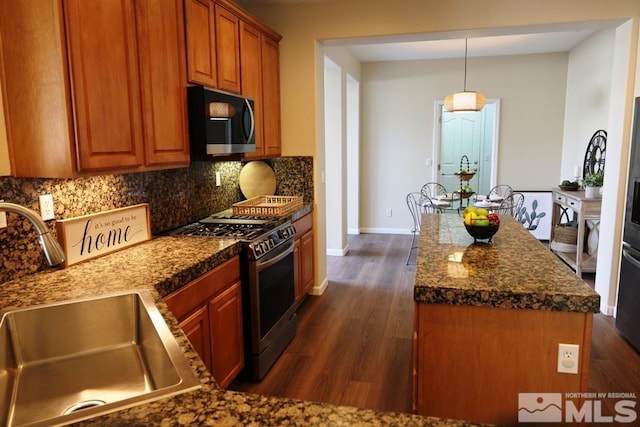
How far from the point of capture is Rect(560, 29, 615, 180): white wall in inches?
195

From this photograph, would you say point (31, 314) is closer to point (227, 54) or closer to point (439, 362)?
point (439, 362)

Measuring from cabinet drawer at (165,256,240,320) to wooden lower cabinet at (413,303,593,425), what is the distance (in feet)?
3.36

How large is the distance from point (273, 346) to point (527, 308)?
175 cm

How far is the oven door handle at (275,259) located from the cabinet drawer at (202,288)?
145 mm

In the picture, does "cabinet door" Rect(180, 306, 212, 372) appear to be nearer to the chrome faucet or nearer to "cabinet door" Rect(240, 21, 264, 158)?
the chrome faucet

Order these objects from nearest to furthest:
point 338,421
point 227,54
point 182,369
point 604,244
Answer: point 338,421, point 182,369, point 227,54, point 604,244

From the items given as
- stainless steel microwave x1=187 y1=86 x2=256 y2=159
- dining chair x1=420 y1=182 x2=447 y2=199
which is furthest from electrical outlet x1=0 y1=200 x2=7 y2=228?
dining chair x1=420 y1=182 x2=447 y2=199

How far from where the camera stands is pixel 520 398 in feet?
5.52

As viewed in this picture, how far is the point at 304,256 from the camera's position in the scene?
3855 mm

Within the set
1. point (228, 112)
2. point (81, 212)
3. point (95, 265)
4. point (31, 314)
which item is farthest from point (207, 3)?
point (31, 314)

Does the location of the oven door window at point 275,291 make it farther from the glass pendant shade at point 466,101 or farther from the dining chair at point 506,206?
the dining chair at point 506,206

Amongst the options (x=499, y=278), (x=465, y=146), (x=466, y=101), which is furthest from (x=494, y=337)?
(x=465, y=146)

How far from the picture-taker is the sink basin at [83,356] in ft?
4.10

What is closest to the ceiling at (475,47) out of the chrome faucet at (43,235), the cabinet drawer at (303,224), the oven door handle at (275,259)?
the cabinet drawer at (303,224)
